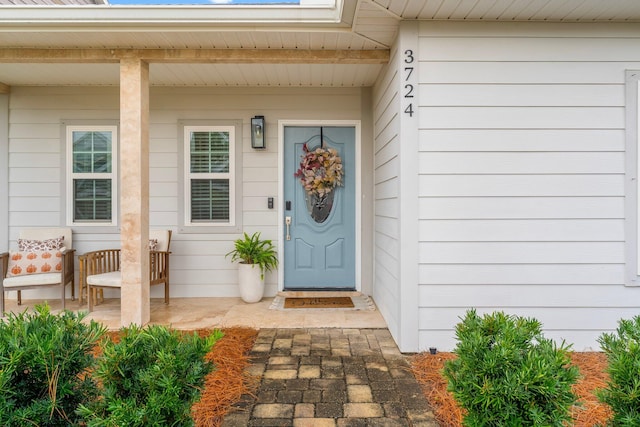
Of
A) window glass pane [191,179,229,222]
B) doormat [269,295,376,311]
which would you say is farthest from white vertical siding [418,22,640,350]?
window glass pane [191,179,229,222]

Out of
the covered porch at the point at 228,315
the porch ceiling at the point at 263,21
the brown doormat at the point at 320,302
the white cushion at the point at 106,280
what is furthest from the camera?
the brown doormat at the point at 320,302

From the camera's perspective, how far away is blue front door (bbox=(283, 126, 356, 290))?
4.55 meters

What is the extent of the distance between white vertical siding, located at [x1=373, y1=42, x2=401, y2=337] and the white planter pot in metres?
1.32

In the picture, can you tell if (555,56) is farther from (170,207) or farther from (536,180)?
(170,207)

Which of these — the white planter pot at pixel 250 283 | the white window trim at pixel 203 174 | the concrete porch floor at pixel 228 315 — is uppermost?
the white window trim at pixel 203 174

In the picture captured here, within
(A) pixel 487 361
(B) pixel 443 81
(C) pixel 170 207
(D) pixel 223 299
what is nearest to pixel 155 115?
(C) pixel 170 207

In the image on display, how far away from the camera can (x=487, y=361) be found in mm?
1467

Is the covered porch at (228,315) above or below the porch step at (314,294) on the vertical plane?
below

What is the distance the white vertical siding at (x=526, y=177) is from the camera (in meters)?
2.91

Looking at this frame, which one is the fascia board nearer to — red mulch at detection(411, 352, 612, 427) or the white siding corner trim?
the white siding corner trim

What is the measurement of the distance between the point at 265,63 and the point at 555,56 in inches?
93.4

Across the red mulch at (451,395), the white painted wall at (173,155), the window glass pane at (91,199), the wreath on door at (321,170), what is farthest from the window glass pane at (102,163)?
the red mulch at (451,395)

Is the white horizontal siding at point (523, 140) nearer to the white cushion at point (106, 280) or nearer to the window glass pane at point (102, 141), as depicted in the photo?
the white cushion at point (106, 280)

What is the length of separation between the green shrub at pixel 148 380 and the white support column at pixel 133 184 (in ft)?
6.51
